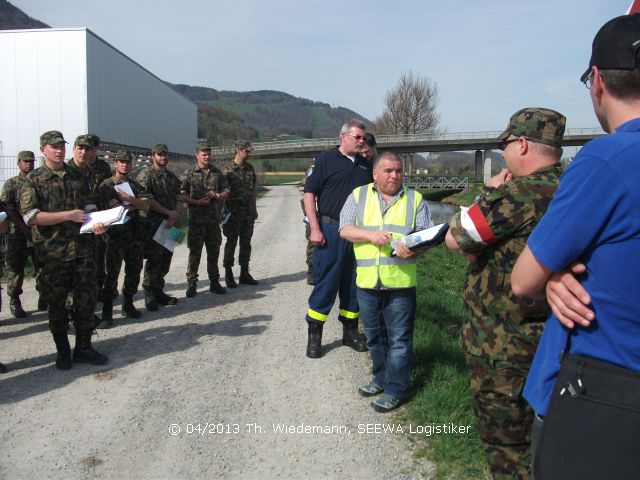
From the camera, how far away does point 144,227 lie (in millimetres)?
7027

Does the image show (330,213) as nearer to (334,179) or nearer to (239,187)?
(334,179)

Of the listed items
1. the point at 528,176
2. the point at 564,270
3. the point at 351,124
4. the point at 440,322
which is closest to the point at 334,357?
the point at 440,322

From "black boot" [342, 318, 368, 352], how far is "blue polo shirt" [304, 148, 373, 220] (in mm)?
1219

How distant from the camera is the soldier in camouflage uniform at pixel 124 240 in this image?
6293mm

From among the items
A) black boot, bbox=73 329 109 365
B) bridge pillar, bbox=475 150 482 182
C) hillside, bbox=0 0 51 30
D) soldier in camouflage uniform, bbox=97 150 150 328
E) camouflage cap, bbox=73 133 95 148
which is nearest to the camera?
black boot, bbox=73 329 109 365

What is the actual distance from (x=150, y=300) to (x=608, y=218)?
6.33 metres

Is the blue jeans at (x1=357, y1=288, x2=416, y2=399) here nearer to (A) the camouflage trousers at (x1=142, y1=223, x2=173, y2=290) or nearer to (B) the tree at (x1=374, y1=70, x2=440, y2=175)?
(A) the camouflage trousers at (x1=142, y1=223, x2=173, y2=290)

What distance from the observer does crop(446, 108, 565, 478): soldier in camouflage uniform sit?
231 centimetres

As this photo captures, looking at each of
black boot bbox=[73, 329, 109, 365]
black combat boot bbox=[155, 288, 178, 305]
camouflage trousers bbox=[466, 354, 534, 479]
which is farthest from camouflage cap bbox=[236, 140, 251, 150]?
camouflage trousers bbox=[466, 354, 534, 479]

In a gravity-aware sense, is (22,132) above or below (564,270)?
above

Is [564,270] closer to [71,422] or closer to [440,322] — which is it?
[71,422]

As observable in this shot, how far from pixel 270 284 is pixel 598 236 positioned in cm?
737

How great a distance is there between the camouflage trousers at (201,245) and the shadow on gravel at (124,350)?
1.62 meters

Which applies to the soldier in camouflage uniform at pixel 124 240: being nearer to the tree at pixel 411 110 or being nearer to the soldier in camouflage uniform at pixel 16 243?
the soldier in camouflage uniform at pixel 16 243
